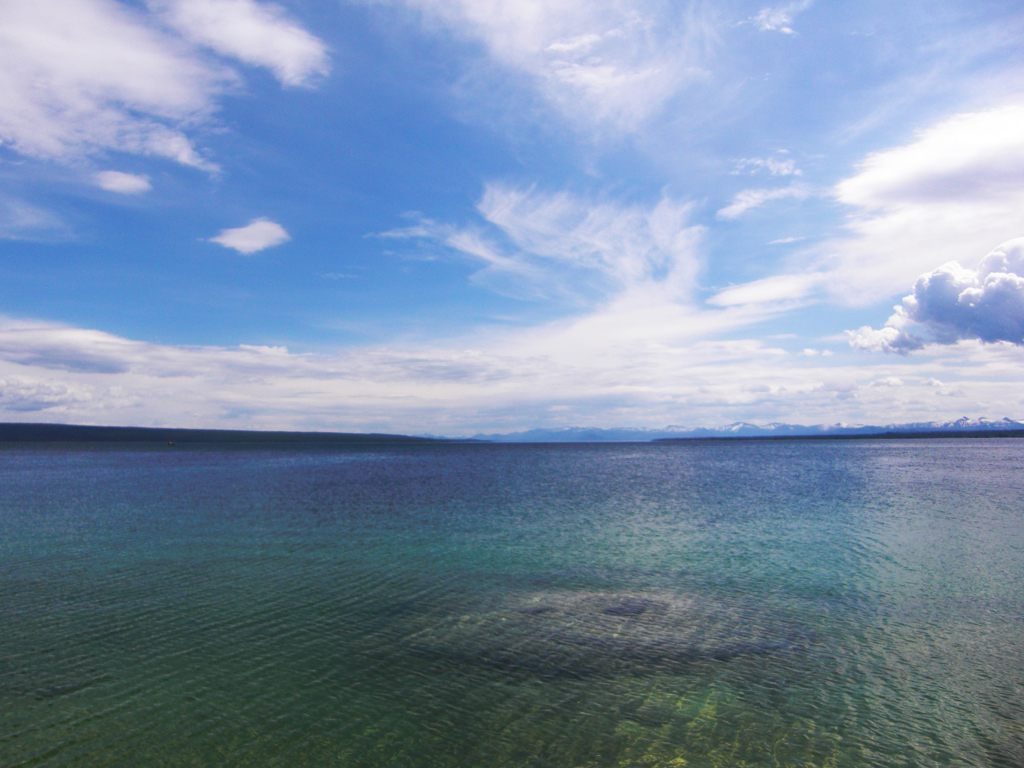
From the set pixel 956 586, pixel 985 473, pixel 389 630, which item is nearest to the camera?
pixel 389 630

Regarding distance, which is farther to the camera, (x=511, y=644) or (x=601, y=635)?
(x=601, y=635)

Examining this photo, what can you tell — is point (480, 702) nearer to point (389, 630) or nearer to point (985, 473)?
point (389, 630)

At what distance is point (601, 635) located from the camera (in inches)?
606

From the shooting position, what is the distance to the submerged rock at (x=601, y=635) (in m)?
13.6

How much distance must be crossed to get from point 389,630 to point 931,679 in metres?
13.3

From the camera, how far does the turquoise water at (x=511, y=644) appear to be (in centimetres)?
1019

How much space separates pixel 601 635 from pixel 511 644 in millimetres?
2564

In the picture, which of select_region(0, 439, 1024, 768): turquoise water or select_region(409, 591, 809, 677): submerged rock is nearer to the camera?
select_region(0, 439, 1024, 768): turquoise water

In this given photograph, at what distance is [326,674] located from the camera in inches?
508

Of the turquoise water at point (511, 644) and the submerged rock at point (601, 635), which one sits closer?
the turquoise water at point (511, 644)

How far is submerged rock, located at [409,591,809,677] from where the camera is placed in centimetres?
1359

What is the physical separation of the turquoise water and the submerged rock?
0.29 ft

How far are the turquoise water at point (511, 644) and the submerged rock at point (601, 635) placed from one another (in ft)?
0.29

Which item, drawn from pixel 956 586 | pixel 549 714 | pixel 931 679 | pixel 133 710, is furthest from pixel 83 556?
pixel 956 586
